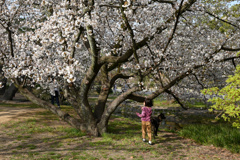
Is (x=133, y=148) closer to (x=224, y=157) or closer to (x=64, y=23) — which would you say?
(x=224, y=157)

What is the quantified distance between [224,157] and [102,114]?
5.06m

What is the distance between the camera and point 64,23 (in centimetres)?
730

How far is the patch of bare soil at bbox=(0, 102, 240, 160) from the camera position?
655 cm

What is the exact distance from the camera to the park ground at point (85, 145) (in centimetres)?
657

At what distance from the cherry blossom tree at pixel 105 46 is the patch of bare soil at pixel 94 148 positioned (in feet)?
4.12

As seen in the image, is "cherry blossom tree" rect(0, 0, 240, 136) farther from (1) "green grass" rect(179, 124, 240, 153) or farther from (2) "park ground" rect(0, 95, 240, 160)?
(1) "green grass" rect(179, 124, 240, 153)

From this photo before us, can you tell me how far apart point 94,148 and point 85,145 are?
0.47 meters

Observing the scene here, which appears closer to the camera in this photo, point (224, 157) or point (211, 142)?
point (224, 157)

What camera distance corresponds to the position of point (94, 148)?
7.16 meters

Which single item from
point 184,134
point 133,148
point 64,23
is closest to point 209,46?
point 184,134

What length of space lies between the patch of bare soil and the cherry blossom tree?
1255 mm

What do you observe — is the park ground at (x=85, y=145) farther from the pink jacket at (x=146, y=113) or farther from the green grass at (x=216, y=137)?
the pink jacket at (x=146, y=113)

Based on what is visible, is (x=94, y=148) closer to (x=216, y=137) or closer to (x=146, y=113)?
(x=146, y=113)

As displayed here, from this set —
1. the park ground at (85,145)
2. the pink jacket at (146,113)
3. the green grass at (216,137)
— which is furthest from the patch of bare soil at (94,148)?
the pink jacket at (146,113)
